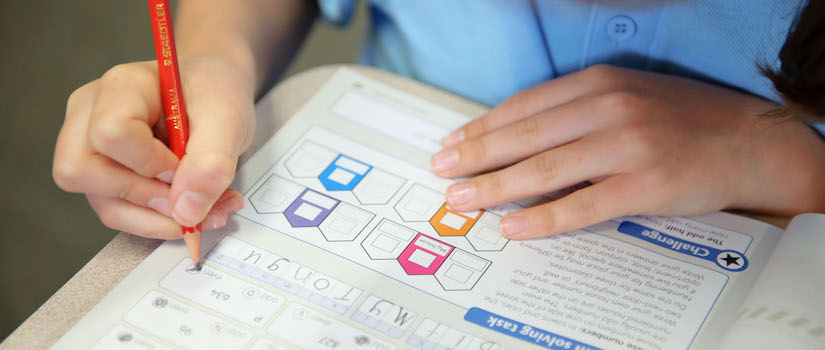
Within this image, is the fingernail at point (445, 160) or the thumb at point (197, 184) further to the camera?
the fingernail at point (445, 160)

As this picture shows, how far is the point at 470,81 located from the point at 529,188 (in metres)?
0.20

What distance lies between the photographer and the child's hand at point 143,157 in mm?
396

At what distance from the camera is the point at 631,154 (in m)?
0.48

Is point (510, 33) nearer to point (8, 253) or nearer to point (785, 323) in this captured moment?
point (785, 323)

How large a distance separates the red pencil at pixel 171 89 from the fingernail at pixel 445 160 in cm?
Result: 18

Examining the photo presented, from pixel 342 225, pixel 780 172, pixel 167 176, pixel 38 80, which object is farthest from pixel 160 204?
pixel 38 80

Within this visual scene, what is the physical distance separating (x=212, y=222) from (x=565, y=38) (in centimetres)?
34

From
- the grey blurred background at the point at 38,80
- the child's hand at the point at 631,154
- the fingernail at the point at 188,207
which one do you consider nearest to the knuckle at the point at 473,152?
the child's hand at the point at 631,154

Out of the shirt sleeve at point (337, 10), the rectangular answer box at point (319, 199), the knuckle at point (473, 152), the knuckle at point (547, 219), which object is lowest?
the rectangular answer box at point (319, 199)

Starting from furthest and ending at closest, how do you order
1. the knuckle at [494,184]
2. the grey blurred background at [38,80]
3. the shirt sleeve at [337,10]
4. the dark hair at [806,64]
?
the grey blurred background at [38,80], the shirt sleeve at [337,10], the knuckle at [494,184], the dark hair at [806,64]

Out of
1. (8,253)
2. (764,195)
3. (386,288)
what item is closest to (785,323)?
(764,195)

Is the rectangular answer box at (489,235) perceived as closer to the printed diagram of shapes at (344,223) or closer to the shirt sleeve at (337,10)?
the printed diagram of shapes at (344,223)

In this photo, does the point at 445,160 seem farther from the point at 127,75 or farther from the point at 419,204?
the point at 127,75

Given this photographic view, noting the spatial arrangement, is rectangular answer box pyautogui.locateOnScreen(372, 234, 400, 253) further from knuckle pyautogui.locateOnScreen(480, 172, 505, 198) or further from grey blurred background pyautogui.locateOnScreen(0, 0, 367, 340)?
grey blurred background pyautogui.locateOnScreen(0, 0, 367, 340)
